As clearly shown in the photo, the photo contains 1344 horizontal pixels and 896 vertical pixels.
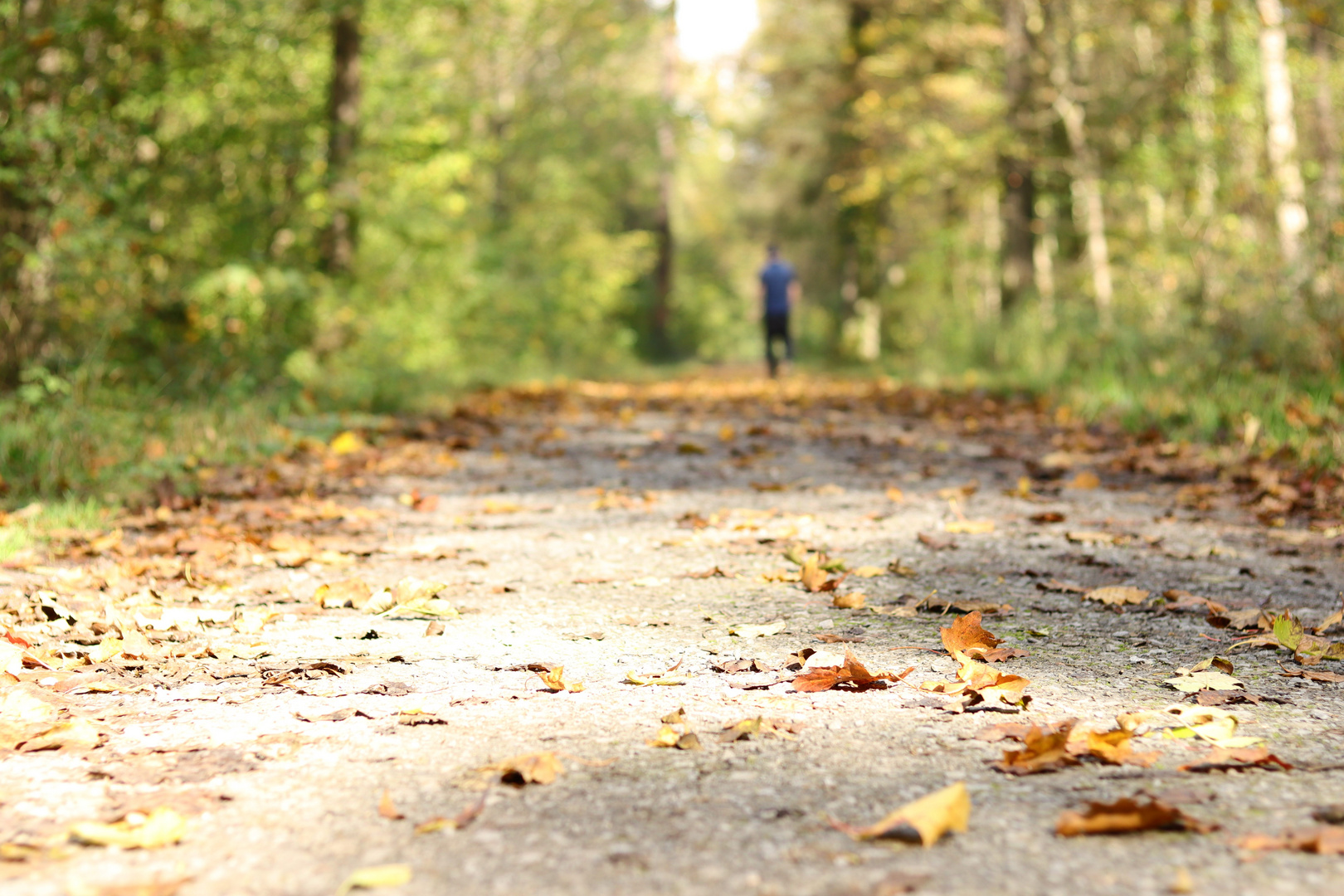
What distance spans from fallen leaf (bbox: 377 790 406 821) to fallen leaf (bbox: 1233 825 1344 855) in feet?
5.28

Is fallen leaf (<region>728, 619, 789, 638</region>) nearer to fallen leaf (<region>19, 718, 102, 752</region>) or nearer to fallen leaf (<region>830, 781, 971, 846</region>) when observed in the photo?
fallen leaf (<region>830, 781, 971, 846</region>)

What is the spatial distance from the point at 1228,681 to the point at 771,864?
5.68 feet

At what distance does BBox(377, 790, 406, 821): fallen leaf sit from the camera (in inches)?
90.6

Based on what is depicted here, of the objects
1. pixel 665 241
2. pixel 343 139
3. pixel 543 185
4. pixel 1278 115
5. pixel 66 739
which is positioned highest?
pixel 543 185

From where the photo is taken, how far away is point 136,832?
218cm

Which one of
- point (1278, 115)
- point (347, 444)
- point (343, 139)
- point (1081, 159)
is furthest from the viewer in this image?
point (1081, 159)

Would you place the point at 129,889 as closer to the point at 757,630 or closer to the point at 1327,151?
the point at 757,630

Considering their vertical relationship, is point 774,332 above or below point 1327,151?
below

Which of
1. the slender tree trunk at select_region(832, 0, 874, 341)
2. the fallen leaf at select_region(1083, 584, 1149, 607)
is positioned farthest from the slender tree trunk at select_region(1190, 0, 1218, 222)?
the fallen leaf at select_region(1083, 584, 1149, 607)

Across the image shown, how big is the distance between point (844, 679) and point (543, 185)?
2048 centimetres

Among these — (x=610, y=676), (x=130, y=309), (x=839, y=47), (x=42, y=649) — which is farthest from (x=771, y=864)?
(x=839, y=47)

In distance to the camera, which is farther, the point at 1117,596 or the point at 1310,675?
the point at 1117,596

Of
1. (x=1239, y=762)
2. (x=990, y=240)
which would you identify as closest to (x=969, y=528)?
(x=1239, y=762)

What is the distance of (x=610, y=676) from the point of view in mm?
3318
